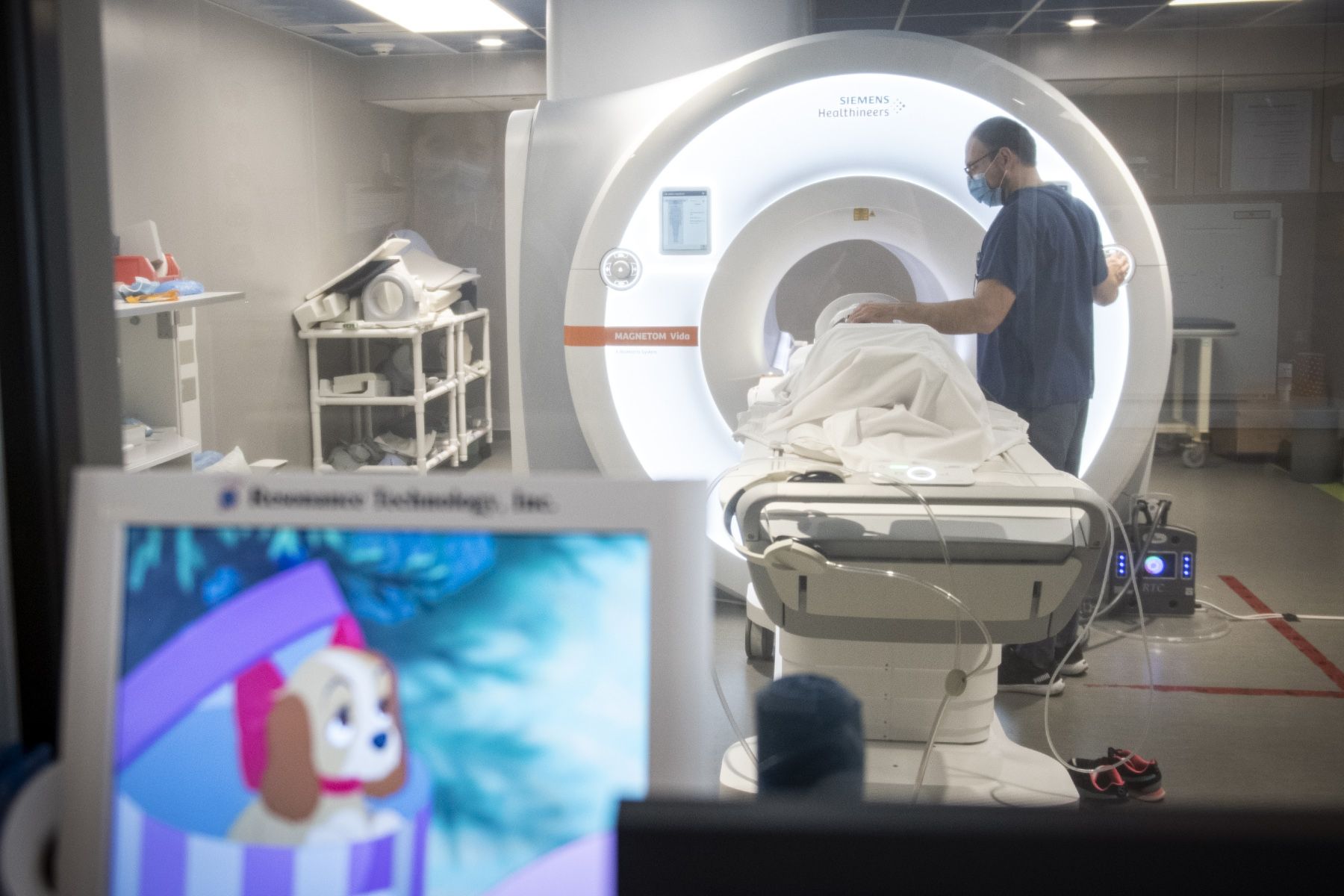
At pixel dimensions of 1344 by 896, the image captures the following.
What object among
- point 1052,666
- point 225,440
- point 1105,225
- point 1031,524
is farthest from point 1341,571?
point 225,440

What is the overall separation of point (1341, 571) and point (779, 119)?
77.1 inches

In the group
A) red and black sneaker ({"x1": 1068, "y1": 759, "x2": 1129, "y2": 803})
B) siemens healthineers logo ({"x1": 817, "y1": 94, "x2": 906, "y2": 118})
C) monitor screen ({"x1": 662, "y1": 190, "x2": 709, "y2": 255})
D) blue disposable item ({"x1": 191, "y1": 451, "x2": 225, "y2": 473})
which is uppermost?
siemens healthineers logo ({"x1": 817, "y1": 94, "x2": 906, "y2": 118})

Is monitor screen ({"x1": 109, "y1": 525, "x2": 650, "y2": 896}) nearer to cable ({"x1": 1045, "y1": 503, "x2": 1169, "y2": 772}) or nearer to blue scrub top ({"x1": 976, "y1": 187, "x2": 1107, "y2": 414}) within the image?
cable ({"x1": 1045, "y1": 503, "x2": 1169, "y2": 772})

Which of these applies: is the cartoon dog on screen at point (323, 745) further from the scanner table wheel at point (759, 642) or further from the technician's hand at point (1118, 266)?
the technician's hand at point (1118, 266)

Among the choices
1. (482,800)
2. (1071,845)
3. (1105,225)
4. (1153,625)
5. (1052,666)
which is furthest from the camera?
(1153,625)

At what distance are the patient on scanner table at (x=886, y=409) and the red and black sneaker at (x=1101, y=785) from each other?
2.13 feet

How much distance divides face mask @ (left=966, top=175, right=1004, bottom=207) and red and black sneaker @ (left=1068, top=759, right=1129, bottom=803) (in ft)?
3.87

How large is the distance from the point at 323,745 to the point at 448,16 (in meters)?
2.49

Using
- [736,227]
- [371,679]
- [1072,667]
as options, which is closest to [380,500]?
[371,679]

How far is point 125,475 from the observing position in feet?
2.02

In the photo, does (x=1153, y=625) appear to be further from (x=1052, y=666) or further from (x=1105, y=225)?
(x=1105, y=225)

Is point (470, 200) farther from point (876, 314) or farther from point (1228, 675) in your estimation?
point (1228, 675)

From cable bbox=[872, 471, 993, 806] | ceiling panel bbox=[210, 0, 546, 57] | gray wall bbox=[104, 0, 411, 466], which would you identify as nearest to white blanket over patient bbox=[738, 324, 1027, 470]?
cable bbox=[872, 471, 993, 806]

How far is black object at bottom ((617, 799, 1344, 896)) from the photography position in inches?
16.1
